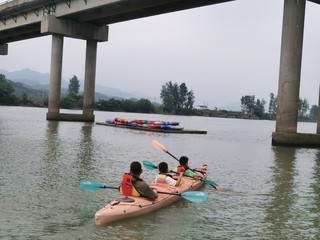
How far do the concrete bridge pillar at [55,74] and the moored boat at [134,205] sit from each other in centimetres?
3604

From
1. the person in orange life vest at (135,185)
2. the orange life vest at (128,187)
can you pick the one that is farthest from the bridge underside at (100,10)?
the orange life vest at (128,187)

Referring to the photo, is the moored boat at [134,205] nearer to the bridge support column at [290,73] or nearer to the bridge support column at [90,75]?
the bridge support column at [290,73]

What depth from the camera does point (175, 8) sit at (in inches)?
1485

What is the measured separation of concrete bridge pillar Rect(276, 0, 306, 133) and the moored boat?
1734 centimetres

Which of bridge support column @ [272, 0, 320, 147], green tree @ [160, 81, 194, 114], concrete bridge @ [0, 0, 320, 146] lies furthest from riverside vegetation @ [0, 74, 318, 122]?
bridge support column @ [272, 0, 320, 147]

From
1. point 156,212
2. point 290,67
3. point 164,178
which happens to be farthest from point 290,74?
point 156,212

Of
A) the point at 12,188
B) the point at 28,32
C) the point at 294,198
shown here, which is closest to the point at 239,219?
the point at 294,198

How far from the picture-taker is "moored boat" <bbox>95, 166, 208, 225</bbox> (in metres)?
7.93

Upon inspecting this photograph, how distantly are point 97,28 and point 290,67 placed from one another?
25.5 m

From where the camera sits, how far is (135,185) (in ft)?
28.8

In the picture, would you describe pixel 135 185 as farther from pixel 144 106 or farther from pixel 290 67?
pixel 144 106

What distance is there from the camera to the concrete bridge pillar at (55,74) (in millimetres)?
44500

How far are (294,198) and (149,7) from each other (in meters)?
29.0

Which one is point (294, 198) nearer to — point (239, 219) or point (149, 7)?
point (239, 219)
